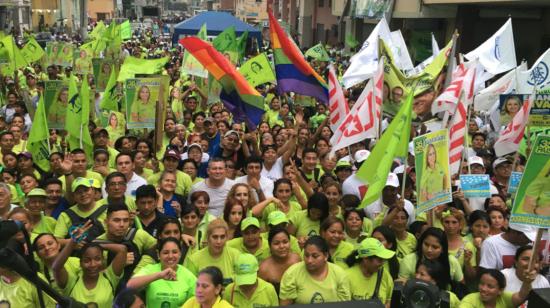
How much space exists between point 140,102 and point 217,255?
13.8ft

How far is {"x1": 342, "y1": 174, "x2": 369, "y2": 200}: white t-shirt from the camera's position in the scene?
612 cm

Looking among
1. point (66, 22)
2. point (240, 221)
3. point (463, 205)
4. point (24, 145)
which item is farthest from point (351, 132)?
point (66, 22)

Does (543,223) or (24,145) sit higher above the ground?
(543,223)

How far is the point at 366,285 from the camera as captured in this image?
167 inches

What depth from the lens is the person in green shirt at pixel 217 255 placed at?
4.34 m

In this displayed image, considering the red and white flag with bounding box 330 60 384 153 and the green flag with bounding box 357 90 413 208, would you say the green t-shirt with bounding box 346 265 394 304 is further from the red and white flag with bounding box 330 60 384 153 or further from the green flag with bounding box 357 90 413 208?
the red and white flag with bounding box 330 60 384 153

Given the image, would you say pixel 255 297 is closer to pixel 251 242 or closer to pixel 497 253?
pixel 251 242

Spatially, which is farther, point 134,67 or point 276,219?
point 134,67

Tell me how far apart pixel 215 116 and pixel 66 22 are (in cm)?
5727

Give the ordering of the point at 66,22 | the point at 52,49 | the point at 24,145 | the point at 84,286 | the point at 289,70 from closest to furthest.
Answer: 1. the point at 84,286
2. the point at 24,145
3. the point at 289,70
4. the point at 52,49
5. the point at 66,22

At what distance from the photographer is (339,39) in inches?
1335

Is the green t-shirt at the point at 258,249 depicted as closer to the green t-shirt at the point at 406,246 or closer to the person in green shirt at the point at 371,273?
the person in green shirt at the point at 371,273

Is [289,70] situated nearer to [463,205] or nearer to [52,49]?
[463,205]

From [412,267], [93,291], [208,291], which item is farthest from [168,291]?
[412,267]
